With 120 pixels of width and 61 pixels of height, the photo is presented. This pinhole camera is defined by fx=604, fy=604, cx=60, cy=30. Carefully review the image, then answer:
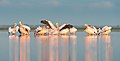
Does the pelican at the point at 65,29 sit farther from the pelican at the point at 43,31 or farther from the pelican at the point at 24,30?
the pelican at the point at 24,30

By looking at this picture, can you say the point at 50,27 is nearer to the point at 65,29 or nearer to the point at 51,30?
the point at 51,30

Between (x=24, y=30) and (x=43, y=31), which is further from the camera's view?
Result: (x=43, y=31)

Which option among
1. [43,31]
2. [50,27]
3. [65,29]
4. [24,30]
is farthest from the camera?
[50,27]

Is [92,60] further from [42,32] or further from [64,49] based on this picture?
[42,32]

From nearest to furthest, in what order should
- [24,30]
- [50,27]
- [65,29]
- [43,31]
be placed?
[24,30]
[43,31]
[65,29]
[50,27]

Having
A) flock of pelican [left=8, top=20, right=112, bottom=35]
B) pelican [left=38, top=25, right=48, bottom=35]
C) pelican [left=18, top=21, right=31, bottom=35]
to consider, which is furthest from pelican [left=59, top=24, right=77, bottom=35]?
pelican [left=18, top=21, right=31, bottom=35]

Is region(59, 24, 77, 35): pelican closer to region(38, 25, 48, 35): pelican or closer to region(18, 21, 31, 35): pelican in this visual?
region(38, 25, 48, 35): pelican

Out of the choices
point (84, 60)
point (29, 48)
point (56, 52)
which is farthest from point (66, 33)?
point (84, 60)

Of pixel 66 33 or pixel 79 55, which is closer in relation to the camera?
pixel 79 55

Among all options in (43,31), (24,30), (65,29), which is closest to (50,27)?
(65,29)

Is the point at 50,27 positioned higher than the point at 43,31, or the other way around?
the point at 50,27

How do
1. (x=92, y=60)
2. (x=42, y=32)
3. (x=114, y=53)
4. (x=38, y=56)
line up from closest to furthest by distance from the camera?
1. (x=92, y=60)
2. (x=38, y=56)
3. (x=114, y=53)
4. (x=42, y=32)

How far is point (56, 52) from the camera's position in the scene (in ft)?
50.7

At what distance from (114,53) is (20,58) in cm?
286
